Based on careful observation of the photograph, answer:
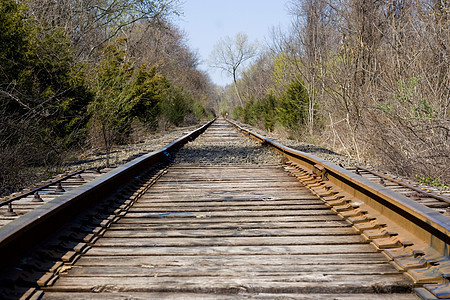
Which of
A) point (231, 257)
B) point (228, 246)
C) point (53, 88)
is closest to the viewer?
point (231, 257)

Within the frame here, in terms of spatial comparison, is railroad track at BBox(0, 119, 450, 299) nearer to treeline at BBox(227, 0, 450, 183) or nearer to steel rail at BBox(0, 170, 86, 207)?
steel rail at BBox(0, 170, 86, 207)

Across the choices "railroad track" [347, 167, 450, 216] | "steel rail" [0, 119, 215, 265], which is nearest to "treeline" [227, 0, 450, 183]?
"railroad track" [347, 167, 450, 216]

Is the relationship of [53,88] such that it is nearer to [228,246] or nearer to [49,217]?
[49,217]

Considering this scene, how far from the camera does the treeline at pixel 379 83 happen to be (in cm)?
641

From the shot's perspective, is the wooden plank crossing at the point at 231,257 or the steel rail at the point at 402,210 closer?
the wooden plank crossing at the point at 231,257

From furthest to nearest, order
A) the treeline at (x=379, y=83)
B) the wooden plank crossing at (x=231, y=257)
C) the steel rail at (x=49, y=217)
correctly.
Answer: the treeline at (x=379, y=83) → the steel rail at (x=49, y=217) → the wooden plank crossing at (x=231, y=257)

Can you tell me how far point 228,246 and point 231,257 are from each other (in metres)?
0.24

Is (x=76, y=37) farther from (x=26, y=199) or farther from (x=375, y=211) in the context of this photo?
(x=375, y=211)

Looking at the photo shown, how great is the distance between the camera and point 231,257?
266 centimetres

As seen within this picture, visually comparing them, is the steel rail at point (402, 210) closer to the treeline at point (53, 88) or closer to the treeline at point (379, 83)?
the treeline at point (379, 83)

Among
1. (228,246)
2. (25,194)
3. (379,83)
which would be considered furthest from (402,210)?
(379,83)

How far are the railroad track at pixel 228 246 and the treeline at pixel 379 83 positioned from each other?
7.72 feet

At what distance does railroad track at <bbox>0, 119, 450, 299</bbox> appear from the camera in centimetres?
217

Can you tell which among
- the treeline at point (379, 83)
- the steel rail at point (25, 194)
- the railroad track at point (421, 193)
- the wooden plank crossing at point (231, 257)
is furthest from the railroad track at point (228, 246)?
the treeline at point (379, 83)
